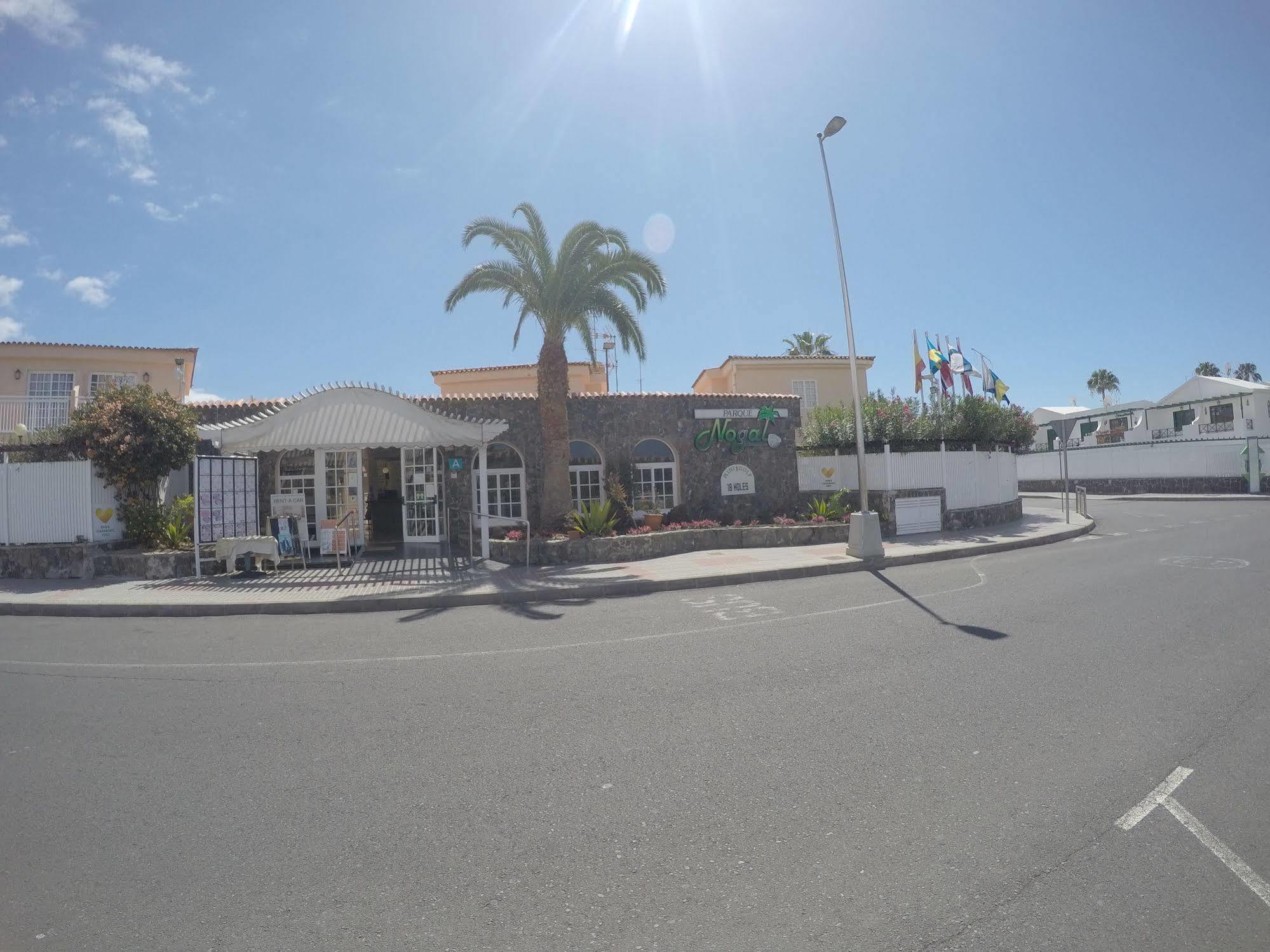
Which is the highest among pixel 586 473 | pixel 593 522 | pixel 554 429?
pixel 554 429

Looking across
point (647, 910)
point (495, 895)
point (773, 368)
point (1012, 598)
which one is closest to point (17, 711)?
point (495, 895)

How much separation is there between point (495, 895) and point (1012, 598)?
8903mm

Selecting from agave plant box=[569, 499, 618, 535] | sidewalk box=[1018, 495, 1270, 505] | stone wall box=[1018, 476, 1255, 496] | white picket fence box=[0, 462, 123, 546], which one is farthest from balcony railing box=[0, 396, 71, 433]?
stone wall box=[1018, 476, 1255, 496]

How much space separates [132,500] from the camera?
15172 millimetres

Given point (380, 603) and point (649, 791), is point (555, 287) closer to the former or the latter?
point (380, 603)

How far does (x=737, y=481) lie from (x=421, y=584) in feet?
33.9

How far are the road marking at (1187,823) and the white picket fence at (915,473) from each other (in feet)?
50.3

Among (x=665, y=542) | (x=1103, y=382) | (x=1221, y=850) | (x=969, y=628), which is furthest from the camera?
(x=1103, y=382)

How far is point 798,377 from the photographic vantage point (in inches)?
1173

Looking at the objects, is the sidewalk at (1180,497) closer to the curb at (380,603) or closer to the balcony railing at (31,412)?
the curb at (380,603)

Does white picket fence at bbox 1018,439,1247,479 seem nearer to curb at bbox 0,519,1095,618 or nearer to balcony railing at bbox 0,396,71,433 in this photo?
curb at bbox 0,519,1095,618

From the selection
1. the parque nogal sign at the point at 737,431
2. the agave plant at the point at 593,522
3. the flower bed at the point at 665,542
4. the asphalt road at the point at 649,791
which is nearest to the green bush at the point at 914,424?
the parque nogal sign at the point at 737,431

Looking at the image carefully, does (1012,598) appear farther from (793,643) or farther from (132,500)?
(132,500)

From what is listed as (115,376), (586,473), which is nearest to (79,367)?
(115,376)
